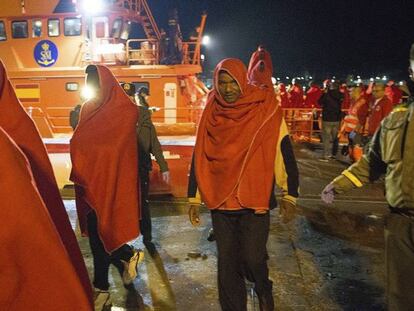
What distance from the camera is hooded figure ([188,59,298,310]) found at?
3.23 meters

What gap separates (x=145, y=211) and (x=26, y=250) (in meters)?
3.88

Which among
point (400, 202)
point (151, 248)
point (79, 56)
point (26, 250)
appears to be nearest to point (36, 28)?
point (79, 56)

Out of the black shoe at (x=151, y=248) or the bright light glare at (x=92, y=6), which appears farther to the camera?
the bright light glare at (x=92, y=6)

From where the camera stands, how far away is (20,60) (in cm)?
1496

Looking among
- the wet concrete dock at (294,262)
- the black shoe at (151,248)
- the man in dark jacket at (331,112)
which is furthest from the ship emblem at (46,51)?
the black shoe at (151,248)

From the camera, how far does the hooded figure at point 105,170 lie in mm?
3795

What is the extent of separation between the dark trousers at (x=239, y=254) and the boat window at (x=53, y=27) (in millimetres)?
13176

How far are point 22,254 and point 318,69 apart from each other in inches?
2949

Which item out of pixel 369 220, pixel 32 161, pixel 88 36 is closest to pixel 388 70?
pixel 88 36

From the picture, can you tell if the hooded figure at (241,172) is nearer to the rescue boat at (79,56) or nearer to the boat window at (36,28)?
the rescue boat at (79,56)

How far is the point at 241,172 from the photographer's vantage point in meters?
3.21

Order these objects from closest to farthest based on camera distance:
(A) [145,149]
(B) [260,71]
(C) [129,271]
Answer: (C) [129,271], (A) [145,149], (B) [260,71]

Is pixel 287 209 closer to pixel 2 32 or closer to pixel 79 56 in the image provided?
pixel 79 56

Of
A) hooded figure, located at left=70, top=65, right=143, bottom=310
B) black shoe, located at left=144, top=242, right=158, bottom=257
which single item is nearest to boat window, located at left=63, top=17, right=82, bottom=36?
black shoe, located at left=144, top=242, right=158, bottom=257
